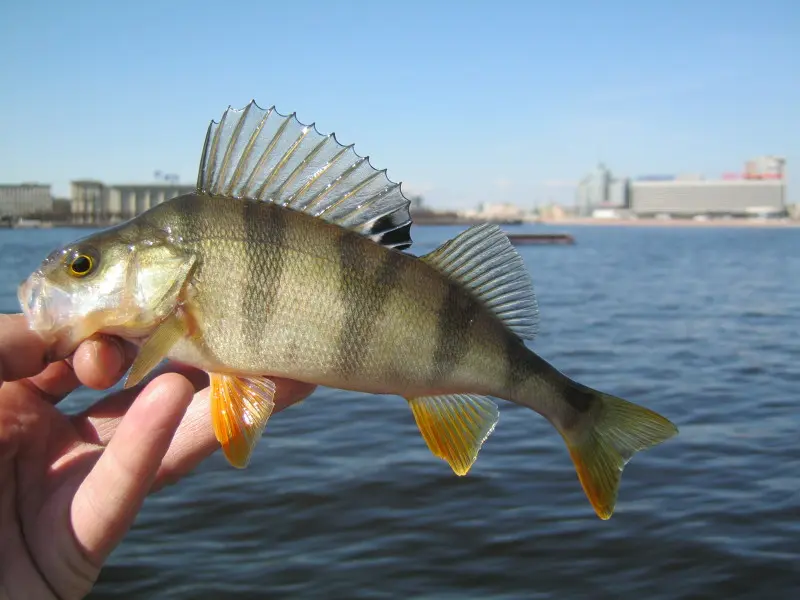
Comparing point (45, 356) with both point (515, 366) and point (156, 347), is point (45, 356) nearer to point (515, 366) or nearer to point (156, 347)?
point (156, 347)

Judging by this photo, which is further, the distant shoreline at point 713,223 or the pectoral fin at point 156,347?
the distant shoreline at point 713,223

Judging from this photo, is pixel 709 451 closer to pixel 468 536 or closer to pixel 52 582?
pixel 468 536

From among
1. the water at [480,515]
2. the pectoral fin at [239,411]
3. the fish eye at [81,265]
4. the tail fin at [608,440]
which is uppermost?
the fish eye at [81,265]

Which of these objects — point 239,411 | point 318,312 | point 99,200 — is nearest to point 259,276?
point 318,312

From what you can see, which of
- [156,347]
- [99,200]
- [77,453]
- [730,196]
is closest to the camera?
[156,347]

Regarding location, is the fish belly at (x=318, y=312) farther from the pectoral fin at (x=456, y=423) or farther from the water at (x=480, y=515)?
the water at (x=480, y=515)

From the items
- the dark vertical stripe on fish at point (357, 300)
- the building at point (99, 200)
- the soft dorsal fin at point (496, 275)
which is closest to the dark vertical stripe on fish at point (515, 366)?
the soft dorsal fin at point (496, 275)

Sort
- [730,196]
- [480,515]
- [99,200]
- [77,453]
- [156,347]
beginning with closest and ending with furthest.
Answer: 1. [156,347]
2. [77,453]
3. [480,515]
4. [99,200]
5. [730,196]
